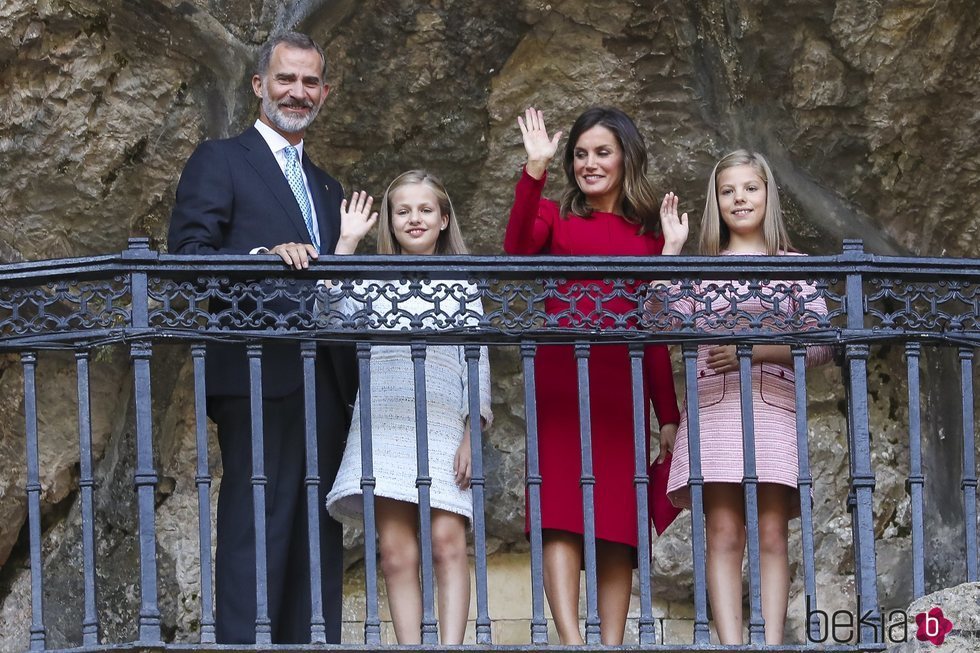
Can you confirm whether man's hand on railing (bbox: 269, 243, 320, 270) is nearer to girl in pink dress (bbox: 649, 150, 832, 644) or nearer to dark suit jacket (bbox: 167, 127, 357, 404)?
dark suit jacket (bbox: 167, 127, 357, 404)

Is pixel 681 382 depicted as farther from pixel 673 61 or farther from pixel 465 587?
pixel 465 587

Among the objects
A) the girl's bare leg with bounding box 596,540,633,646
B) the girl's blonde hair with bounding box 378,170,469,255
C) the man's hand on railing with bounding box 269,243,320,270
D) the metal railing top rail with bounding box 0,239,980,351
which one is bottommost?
the girl's bare leg with bounding box 596,540,633,646

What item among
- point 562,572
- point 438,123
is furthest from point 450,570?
point 438,123

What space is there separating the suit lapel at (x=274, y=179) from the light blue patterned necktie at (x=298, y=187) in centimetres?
3

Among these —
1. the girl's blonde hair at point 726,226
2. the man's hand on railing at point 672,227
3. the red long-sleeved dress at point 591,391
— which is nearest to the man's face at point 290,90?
the red long-sleeved dress at point 591,391

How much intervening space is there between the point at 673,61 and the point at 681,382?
1.29m

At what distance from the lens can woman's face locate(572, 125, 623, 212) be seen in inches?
236

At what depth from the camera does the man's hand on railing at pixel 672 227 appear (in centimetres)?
573

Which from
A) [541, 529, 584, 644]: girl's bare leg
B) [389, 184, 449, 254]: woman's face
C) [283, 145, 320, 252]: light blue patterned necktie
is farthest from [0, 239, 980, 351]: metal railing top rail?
[541, 529, 584, 644]: girl's bare leg

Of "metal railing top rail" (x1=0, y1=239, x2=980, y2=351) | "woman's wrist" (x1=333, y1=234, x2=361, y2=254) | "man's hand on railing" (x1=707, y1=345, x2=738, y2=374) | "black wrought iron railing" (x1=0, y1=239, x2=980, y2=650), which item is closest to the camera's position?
"black wrought iron railing" (x1=0, y1=239, x2=980, y2=650)

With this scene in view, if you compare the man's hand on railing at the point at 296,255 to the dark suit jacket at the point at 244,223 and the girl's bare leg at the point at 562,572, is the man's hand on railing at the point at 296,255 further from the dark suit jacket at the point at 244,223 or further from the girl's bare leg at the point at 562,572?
the girl's bare leg at the point at 562,572

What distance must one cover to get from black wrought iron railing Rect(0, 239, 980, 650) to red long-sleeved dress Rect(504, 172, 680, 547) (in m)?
0.20

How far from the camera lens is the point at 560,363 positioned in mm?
5859

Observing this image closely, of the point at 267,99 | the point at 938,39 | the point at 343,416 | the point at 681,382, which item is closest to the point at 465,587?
the point at 343,416
